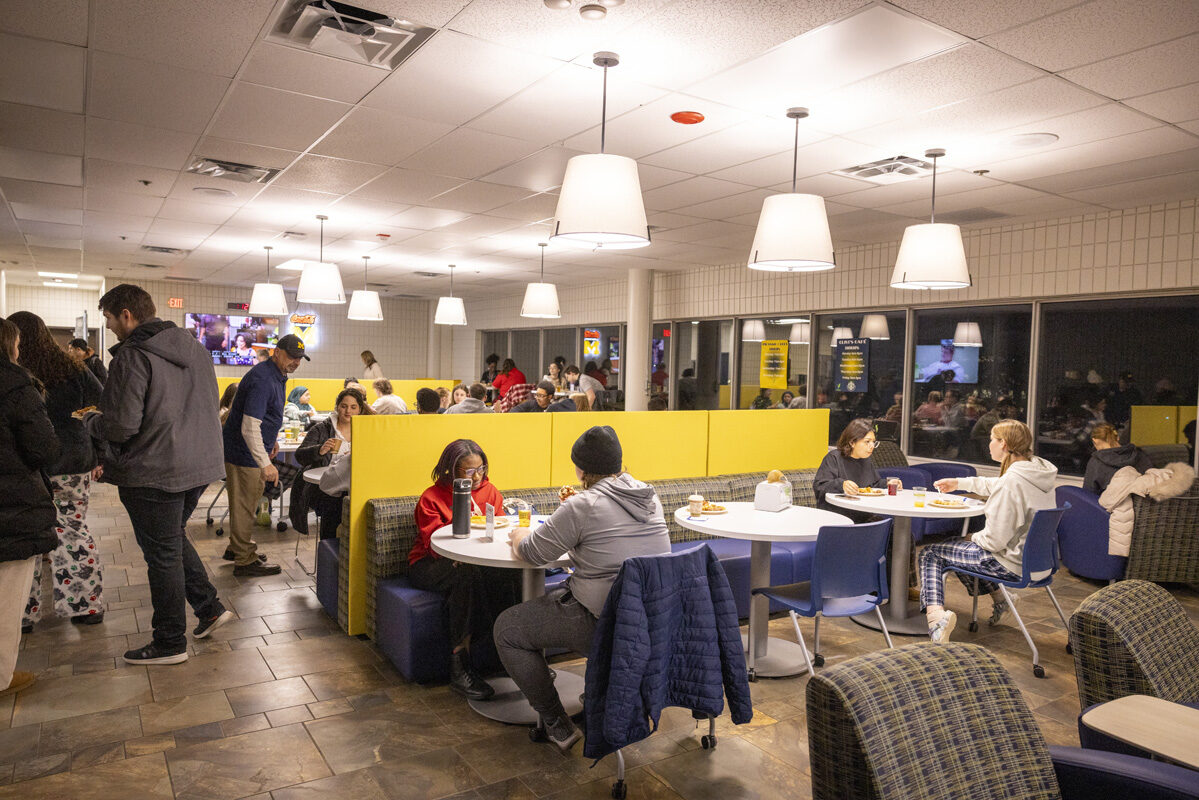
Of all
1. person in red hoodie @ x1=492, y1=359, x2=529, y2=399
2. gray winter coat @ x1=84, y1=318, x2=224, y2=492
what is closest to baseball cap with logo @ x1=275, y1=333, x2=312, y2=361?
gray winter coat @ x1=84, y1=318, x2=224, y2=492

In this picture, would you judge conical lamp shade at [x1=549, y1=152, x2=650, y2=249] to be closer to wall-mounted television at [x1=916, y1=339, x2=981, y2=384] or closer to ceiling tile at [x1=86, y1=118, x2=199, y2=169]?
ceiling tile at [x1=86, y1=118, x2=199, y2=169]

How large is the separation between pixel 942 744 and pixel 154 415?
3.60m

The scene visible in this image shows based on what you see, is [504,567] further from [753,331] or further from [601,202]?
[753,331]

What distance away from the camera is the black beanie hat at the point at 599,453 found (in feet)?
9.87

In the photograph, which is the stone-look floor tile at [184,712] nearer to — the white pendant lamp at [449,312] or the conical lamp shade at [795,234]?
the conical lamp shade at [795,234]

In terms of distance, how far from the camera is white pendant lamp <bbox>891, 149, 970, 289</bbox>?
4.68 m

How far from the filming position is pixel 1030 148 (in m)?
4.72

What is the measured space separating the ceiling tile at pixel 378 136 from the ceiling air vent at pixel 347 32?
2.68ft

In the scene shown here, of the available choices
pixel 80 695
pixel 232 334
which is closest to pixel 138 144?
pixel 80 695

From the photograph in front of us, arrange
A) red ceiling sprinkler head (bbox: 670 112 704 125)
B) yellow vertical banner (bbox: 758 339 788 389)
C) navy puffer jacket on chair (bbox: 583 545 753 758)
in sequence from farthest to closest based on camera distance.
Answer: yellow vertical banner (bbox: 758 339 788 389), red ceiling sprinkler head (bbox: 670 112 704 125), navy puffer jacket on chair (bbox: 583 545 753 758)

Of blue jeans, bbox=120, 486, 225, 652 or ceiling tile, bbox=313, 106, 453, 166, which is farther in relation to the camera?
ceiling tile, bbox=313, 106, 453, 166

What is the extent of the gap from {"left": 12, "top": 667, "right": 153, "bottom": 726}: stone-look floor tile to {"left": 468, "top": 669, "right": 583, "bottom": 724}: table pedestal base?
156 cm

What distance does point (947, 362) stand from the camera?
309 inches

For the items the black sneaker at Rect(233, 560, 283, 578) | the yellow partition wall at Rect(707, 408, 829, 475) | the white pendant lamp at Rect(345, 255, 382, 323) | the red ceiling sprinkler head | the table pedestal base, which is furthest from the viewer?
the white pendant lamp at Rect(345, 255, 382, 323)
